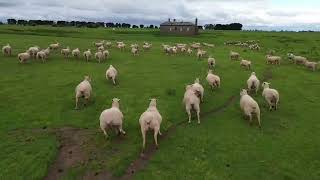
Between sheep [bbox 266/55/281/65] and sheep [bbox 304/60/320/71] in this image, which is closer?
sheep [bbox 304/60/320/71]

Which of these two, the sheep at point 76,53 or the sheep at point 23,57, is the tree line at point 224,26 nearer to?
the sheep at point 76,53

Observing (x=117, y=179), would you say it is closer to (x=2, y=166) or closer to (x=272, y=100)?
(x=2, y=166)

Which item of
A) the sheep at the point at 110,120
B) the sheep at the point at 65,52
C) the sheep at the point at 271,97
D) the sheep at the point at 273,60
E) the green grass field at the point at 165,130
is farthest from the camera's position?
the sheep at the point at 273,60

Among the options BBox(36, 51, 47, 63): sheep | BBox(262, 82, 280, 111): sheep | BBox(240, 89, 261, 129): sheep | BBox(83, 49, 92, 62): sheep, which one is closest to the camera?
BBox(240, 89, 261, 129): sheep

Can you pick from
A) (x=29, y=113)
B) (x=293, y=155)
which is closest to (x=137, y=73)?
(x=29, y=113)

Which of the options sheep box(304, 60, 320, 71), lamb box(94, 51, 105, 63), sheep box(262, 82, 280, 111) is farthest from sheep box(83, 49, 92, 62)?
sheep box(262, 82, 280, 111)

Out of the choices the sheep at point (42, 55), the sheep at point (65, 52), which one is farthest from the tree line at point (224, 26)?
the sheep at point (42, 55)

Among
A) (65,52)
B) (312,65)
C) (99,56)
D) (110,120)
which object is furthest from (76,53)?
(110,120)

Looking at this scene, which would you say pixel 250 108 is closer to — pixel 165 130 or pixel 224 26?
pixel 165 130

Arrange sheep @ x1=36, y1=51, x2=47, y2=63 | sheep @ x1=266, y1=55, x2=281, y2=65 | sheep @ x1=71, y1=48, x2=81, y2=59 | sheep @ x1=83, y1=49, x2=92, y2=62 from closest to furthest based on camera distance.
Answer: sheep @ x1=36, y1=51, x2=47, y2=63 < sheep @ x1=83, y1=49, x2=92, y2=62 < sheep @ x1=71, y1=48, x2=81, y2=59 < sheep @ x1=266, y1=55, x2=281, y2=65

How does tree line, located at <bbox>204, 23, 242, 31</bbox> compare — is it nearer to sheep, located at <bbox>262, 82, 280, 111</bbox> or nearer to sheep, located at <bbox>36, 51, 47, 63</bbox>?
sheep, located at <bbox>36, 51, 47, 63</bbox>

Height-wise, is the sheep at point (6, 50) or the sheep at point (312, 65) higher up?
the sheep at point (6, 50)

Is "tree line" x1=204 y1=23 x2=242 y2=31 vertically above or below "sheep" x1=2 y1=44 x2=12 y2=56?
above

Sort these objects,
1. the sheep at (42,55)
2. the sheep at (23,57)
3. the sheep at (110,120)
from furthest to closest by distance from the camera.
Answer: the sheep at (42,55), the sheep at (23,57), the sheep at (110,120)
